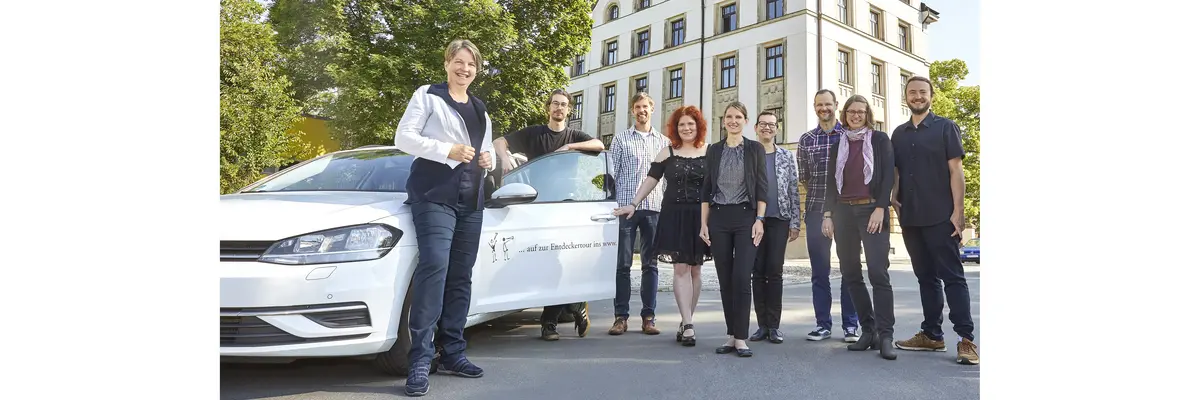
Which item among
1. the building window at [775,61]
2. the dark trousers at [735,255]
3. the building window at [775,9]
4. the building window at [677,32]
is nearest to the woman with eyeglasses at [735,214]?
the dark trousers at [735,255]

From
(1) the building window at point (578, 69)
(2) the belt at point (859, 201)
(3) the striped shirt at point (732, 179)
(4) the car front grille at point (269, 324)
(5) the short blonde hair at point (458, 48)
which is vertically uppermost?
(1) the building window at point (578, 69)

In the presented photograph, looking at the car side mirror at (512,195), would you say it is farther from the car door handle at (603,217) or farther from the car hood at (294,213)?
the car door handle at (603,217)

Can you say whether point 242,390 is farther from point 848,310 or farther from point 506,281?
point 848,310

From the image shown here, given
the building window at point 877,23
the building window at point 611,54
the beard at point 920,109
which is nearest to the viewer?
the beard at point 920,109

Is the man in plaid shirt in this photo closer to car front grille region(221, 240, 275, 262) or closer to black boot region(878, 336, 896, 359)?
black boot region(878, 336, 896, 359)

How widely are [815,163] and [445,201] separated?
2.65m

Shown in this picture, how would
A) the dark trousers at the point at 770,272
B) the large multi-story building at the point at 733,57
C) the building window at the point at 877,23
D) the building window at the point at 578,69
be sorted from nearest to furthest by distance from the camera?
1. the dark trousers at the point at 770,272
2. the building window at the point at 877,23
3. the large multi-story building at the point at 733,57
4. the building window at the point at 578,69

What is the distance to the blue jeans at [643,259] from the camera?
5.34 m

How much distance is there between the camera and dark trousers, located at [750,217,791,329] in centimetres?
505

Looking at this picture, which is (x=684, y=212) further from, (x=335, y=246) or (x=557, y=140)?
(x=335, y=246)

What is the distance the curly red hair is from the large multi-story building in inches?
179

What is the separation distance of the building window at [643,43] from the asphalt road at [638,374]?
21.2 metres
